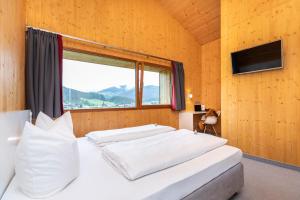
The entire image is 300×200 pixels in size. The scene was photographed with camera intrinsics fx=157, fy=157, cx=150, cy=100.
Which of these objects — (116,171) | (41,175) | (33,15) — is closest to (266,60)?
(116,171)

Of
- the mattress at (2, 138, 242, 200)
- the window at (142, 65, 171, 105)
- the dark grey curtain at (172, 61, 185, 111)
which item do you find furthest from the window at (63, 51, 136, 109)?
the mattress at (2, 138, 242, 200)

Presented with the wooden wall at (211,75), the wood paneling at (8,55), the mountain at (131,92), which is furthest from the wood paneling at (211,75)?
the wood paneling at (8,55)

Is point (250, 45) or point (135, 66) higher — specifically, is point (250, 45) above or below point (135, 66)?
above

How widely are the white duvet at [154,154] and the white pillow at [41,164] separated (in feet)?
1.37

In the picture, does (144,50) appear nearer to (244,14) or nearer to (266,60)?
(244,14)

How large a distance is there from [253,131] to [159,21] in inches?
134

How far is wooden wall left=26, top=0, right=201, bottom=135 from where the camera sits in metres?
2.76

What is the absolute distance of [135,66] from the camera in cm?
372

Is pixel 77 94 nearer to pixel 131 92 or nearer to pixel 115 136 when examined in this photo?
pixel 131 92

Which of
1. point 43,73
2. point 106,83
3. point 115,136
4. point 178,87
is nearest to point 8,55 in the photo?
point 43,73

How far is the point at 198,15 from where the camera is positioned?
421 cm

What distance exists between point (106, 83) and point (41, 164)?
2.50m

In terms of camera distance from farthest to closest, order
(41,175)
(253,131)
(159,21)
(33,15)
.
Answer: (159,21), (253,131), (33,15), (41,175)

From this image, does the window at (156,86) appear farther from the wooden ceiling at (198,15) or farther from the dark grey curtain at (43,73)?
the dark grey curtain at (43,73)
